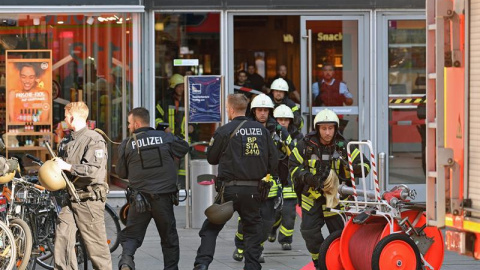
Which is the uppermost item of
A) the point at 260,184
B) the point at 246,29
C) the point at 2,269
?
the point at 246,29

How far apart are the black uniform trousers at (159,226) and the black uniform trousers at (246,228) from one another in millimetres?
305

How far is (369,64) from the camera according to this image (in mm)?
15758

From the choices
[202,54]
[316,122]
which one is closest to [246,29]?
[202,54]

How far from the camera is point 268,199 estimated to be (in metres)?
10.7

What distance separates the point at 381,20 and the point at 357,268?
6.97m

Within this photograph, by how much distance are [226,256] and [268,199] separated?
131 cm

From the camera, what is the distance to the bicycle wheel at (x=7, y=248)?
9.59m

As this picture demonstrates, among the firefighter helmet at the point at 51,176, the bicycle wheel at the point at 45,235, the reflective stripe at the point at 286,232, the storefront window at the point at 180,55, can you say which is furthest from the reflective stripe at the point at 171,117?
the firefighter helmet at the point at 51,176

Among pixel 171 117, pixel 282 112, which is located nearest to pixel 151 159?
pixel 282 112

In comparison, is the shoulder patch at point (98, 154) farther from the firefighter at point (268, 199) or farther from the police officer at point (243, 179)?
the firefighter at point (268, 199)

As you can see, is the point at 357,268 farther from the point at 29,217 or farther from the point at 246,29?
the point at 246,29

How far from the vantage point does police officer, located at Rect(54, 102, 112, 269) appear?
939 cm

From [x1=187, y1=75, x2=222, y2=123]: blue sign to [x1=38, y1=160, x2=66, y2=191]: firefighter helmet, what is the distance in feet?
16.4

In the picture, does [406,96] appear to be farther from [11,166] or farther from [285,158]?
[11,166]
